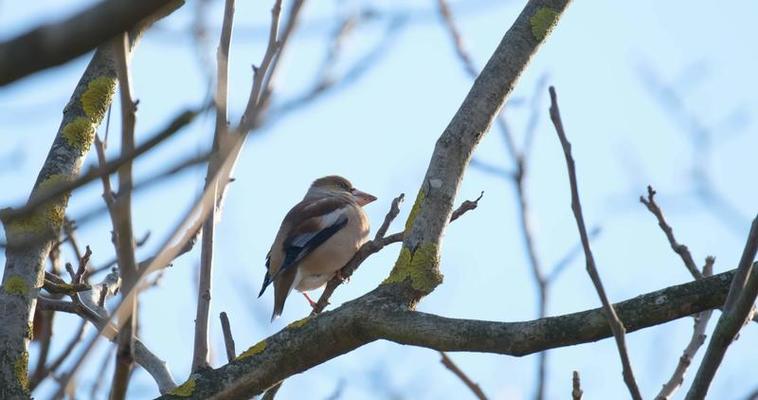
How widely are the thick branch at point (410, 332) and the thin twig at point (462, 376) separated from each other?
0.33 meters

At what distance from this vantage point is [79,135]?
4812 mm

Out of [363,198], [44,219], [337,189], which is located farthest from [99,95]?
[337,189]

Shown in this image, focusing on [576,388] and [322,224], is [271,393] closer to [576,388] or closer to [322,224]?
[576,388]

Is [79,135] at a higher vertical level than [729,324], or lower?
higher

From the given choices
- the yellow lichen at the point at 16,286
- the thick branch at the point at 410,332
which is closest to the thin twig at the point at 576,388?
the thick branch at the point at 410,332

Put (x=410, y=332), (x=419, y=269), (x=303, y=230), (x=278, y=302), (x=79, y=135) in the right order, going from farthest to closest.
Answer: (x=303, y=230), (x=278, y=302), (x=79, y=135), (x=419, y=269), (x=410, y=332)

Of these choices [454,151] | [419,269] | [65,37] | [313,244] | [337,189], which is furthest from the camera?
[337,189]

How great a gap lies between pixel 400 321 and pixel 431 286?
0.38 metres

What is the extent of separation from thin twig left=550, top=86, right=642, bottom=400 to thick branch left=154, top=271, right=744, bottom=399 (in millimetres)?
553

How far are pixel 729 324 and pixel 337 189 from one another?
26.1 ft

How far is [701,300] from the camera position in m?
3.36

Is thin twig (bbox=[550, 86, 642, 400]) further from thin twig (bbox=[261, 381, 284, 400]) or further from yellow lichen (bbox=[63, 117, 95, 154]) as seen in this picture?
yellow lichen (bbox=[63, 117, 95, 154])

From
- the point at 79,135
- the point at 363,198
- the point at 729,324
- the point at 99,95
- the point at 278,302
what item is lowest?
the point at 729,324

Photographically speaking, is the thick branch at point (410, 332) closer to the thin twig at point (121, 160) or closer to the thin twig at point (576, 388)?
the thin twig at point (576, 388)
